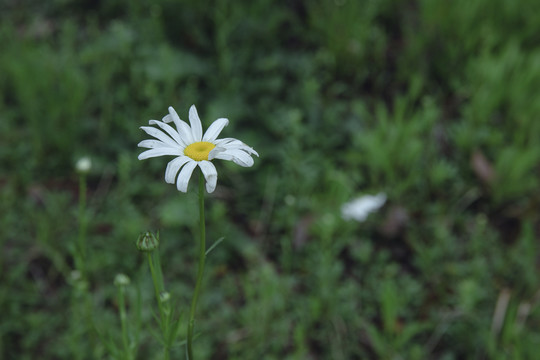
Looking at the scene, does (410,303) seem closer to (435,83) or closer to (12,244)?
(435,83)

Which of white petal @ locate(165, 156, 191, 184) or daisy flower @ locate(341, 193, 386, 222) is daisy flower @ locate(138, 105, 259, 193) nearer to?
white petal @ locate(165, 156, 191, 184)

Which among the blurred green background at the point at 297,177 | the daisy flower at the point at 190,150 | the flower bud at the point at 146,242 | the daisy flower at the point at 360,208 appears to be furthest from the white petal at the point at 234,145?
the daisy flower at the point at 360,208

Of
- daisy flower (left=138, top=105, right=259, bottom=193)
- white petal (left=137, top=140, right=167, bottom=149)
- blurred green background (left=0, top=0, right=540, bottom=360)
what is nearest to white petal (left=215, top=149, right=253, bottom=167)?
daisy flower (left=138, top=105, right=259, bottom=193)

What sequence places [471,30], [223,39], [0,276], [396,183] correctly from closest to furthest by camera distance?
1. [0,276]
2. [396,183]
3. [223,39]
4. [471,30]

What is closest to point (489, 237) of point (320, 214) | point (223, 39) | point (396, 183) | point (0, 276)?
point (396, 183)

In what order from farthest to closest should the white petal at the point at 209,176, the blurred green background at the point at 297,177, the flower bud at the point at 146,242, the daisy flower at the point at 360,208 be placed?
the daisy flower at the point at 360,208
the blurred green background at the point at 297,177
the flower bud at the point at 146,242
the white petal at the point at 209,176

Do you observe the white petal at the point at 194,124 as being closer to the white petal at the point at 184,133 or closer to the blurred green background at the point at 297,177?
the white petal at the point at 184,133
